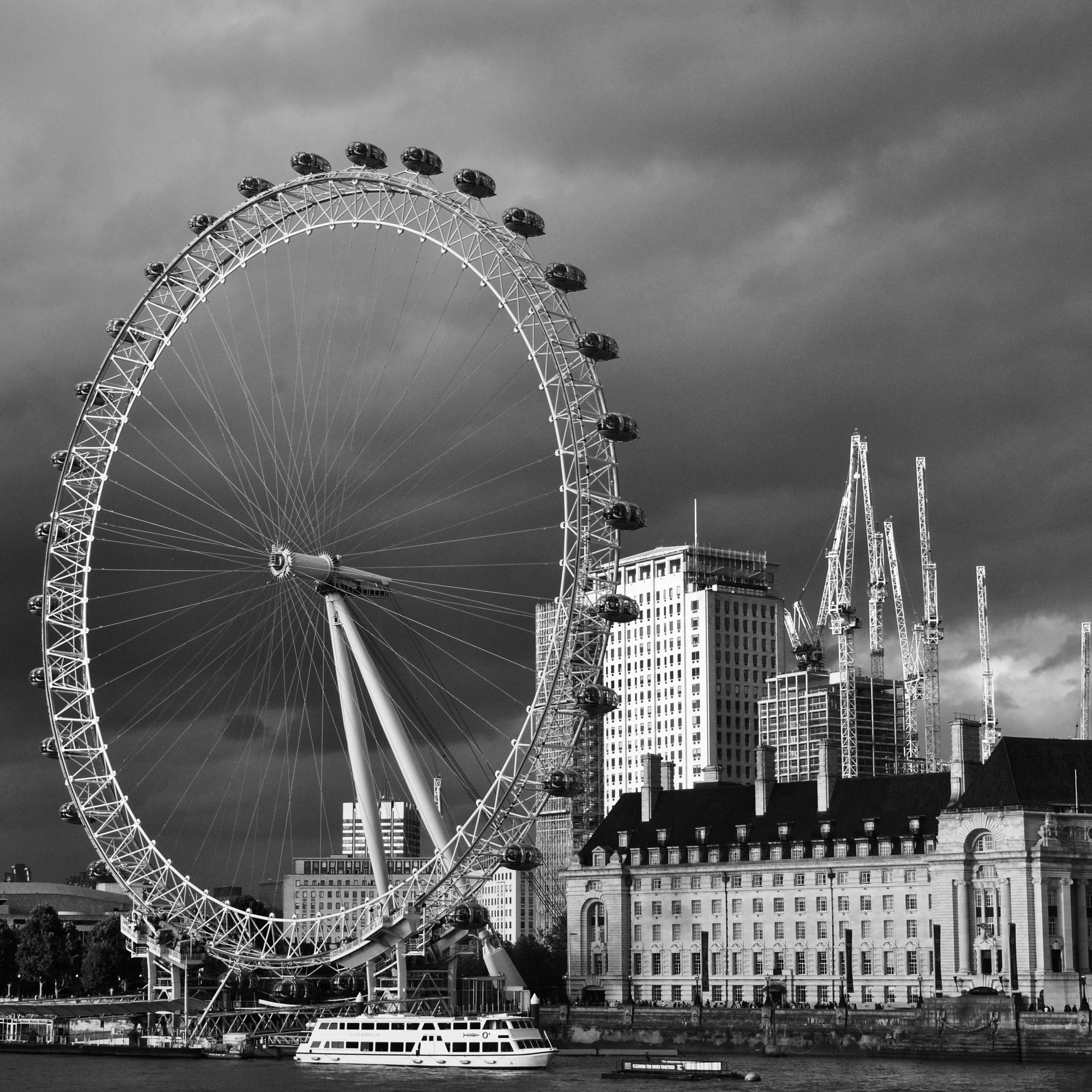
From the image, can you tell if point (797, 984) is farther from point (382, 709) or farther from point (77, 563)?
point (77, 563)

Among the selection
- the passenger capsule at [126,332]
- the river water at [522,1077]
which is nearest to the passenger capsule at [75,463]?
the passenger capsule at [126,332]

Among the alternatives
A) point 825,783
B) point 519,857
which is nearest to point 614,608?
point 519,857

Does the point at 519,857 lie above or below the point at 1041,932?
above

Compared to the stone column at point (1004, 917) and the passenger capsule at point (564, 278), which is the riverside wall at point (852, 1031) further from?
the passenger capsule at point (564, 278)

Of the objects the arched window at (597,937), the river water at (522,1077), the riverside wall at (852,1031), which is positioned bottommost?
the river water at (522,1077)

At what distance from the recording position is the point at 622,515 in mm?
96062

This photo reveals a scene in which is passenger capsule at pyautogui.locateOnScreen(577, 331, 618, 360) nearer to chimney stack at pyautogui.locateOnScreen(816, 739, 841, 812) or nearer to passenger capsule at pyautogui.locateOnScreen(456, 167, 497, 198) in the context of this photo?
passenger capsule at pyautogui.locateOnScreen(456, 167, 497, 198)

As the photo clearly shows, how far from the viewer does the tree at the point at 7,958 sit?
172 meters

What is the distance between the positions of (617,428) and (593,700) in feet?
44.8

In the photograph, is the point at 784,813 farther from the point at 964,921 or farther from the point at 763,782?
the point at 964,921

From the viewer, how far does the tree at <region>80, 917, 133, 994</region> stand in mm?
162875

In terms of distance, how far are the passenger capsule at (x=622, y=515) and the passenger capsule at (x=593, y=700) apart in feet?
26.5

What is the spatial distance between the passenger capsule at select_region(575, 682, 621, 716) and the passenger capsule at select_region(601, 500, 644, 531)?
26.5ft

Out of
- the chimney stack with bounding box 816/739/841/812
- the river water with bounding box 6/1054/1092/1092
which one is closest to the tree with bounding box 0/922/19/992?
the river water with bounding box 6/1054/1092/1092
